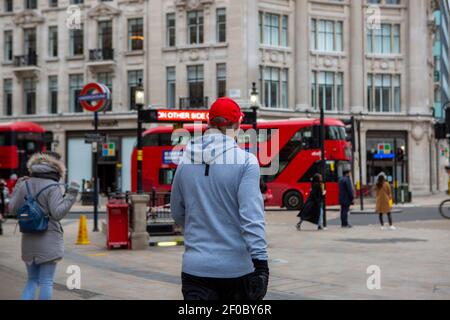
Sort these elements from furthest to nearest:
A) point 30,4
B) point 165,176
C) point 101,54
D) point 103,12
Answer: point 30,4, point 103,12, point 101,54, point 165,176

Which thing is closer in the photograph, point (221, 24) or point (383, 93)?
point (221, 24)

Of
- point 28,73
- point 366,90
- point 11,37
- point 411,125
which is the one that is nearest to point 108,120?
point 28,73

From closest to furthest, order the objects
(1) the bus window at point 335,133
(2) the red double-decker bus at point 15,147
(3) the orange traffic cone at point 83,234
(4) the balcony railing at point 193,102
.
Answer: (3) the orange traffic cone at point 83,234
(1) the bus window at point 335,133
(2) the red double-decker bus at point 15,147
(4) the balcony railing at point 193,102

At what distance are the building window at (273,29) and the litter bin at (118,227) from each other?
3153cm

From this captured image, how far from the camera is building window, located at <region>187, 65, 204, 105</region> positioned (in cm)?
4306

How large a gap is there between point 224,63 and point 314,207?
81.2ft

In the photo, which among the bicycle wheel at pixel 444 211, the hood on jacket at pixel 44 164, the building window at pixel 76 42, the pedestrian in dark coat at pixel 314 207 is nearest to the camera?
the hood on jacket at pixel 44 164

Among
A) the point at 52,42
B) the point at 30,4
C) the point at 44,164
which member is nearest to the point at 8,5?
the point at 30,4

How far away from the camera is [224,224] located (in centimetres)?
397

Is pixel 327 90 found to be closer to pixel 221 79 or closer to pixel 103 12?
pixel 221 79

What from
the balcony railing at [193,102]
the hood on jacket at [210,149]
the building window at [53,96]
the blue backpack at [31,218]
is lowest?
the blue backpack at [31,218]

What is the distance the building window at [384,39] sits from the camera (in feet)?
154

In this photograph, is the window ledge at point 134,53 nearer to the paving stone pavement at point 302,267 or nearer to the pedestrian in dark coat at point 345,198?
the pedestrian in dark coat at point 345,198

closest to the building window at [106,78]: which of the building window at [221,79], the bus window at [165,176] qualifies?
the building window at [221,79]
